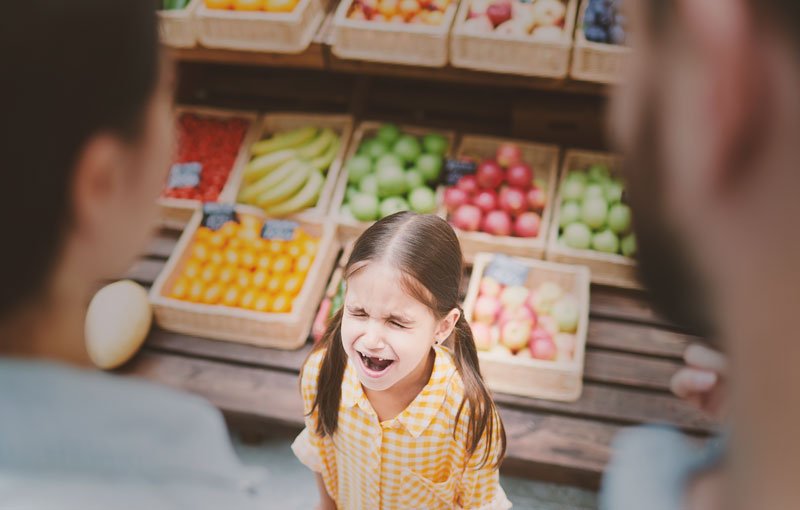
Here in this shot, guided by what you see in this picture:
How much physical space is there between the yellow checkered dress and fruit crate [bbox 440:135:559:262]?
106 centimetres

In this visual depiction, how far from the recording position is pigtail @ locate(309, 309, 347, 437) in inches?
63.8

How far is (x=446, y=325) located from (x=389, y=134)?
161 centimetres

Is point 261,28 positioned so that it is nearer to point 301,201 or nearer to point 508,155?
point 301,201

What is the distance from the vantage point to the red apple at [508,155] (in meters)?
2.86

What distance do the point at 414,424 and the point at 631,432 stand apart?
3.44 ft

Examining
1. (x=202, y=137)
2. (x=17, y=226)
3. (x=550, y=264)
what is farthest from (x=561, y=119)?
(x=17, y=226)

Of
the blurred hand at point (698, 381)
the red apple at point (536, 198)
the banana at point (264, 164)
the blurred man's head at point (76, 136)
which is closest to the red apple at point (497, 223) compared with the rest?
the red apple at point (536, 198)

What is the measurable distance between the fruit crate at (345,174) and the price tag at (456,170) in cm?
6

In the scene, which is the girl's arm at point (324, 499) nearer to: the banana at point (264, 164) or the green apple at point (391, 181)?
the green apple at point (391, 181)

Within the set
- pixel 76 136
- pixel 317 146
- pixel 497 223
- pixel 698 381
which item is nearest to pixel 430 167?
pixel 497 223

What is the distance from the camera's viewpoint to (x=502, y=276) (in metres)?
2.55

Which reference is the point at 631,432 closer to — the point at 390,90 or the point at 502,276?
the point at 502,276

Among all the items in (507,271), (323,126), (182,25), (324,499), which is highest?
(182,25)

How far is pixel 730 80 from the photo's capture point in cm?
28
